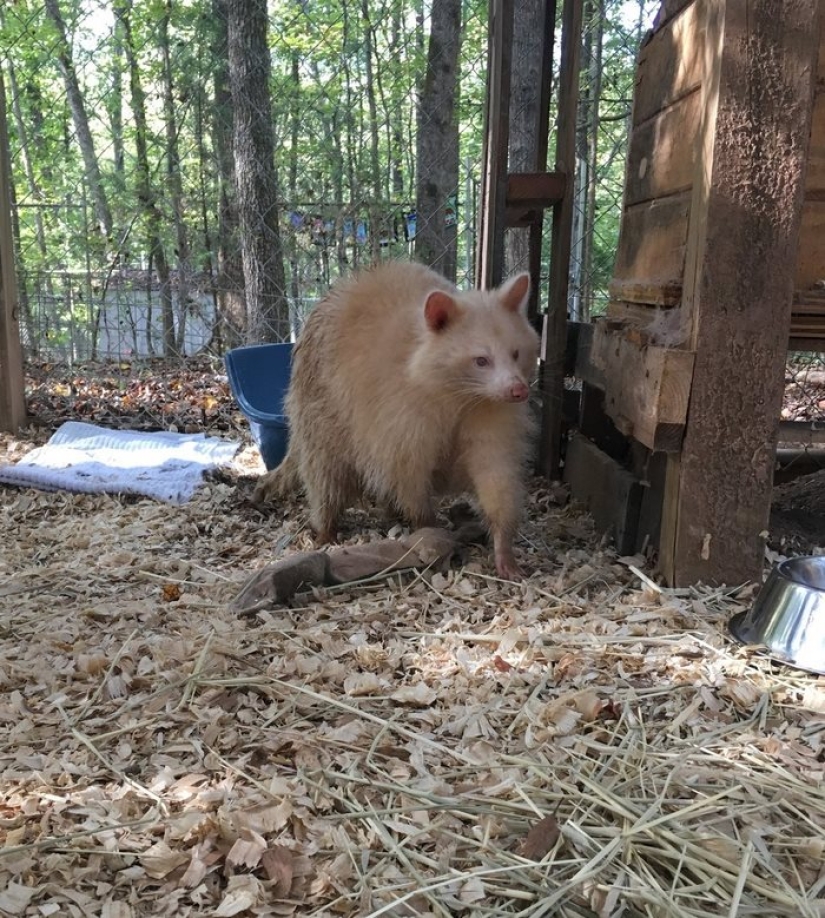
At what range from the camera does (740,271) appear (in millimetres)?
2795

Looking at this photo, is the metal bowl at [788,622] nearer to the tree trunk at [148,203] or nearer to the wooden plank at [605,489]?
the wooden plank at [605,489]

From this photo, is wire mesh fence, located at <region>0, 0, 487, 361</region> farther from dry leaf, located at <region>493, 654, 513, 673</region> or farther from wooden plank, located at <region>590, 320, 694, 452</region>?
dry leaf, located at <region>493, 654, 513, 673</region>

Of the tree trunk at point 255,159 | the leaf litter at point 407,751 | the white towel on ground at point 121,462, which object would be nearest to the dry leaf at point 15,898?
the leaf litter at point 407,751

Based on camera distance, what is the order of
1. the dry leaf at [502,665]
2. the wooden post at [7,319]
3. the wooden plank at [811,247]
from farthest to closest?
the wooden post at [7,319], the wooden plank at [811,247], the dry leaf at [502,665]

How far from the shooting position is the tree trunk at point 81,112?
705cm

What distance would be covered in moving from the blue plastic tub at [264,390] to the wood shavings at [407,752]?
5.08 ft

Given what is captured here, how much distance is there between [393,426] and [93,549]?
149cm

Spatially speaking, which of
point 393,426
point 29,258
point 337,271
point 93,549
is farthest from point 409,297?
point 29,258

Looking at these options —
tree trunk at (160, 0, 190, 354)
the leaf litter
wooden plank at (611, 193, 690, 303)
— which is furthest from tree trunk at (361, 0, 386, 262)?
the leaf litter

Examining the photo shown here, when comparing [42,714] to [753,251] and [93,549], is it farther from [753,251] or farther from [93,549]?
[753,251]

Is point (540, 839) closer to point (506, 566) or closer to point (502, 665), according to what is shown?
point (502, 665)

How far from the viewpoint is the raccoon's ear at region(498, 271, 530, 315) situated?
3473 mm

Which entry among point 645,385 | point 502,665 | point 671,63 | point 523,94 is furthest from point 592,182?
point 502,665

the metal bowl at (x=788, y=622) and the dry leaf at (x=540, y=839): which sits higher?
the metal bowl at (x=788, y=622)
